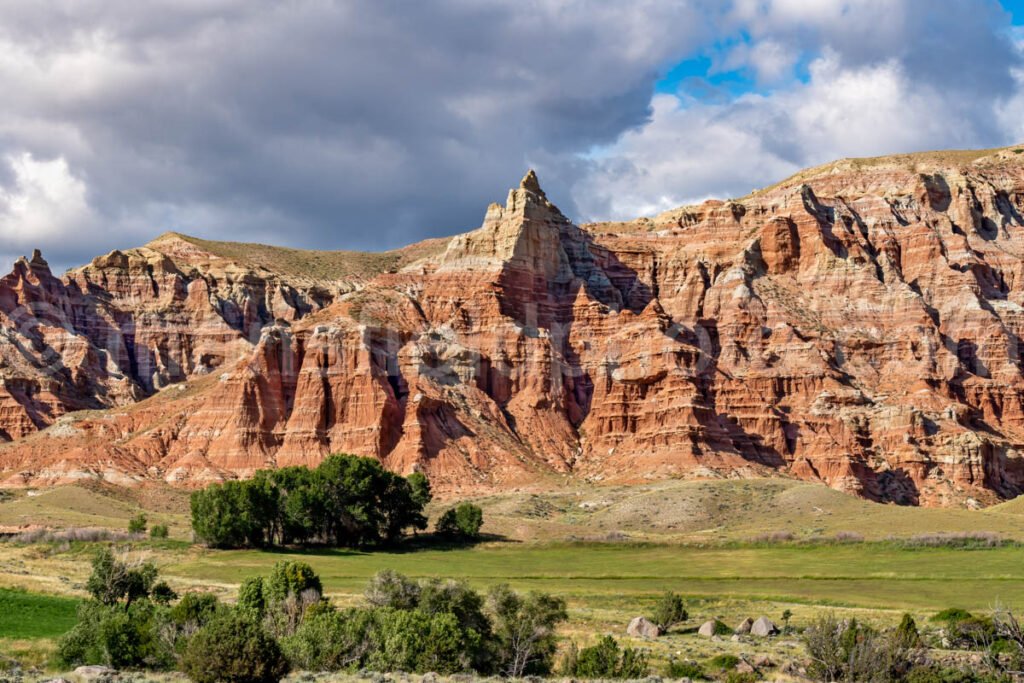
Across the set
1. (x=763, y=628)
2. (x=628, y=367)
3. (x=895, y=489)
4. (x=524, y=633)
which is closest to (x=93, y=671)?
(x=524, y=633)

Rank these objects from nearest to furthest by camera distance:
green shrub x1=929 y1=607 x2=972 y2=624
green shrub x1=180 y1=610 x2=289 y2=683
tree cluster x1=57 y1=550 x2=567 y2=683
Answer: green shrub x1=180 y1=610 x2=289 y2=683 < tree cluster x1=57 y1=550 x2=567 y2=683 < green shrub x1=929 y1=607 x2=972 y2=624

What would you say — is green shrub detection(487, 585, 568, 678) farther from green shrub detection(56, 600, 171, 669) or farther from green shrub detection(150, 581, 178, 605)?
green shrub detection(150, 581, 178, 605)

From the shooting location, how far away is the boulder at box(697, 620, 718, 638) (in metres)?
58.0

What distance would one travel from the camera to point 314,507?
104125mm

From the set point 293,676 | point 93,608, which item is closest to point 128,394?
point 93,608

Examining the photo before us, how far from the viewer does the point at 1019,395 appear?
529 ft

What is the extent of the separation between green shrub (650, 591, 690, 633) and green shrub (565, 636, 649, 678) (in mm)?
12921

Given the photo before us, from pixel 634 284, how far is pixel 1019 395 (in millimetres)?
51015

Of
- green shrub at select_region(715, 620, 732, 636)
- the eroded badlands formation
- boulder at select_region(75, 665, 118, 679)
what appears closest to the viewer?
boulder at select_region(75, 665, 118, 679)

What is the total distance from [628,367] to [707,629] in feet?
312

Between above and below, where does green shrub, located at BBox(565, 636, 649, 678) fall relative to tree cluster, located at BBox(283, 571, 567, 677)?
below

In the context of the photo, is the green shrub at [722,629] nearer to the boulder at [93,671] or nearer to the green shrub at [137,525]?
the boulder at [93,671]

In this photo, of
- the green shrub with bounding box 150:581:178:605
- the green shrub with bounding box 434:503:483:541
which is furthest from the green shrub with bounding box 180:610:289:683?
the green shrub with bounding box 434:503:483:541

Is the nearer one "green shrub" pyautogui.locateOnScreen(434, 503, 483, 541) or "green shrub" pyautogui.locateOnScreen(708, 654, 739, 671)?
"green shrub" pyautogui.locateOnScreen(708, 654, 739, 671)
